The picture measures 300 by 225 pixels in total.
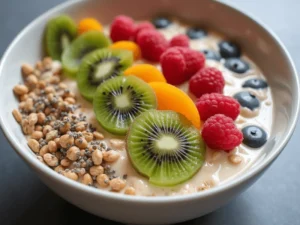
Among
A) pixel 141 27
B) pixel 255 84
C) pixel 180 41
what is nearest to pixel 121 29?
pixel 141 27

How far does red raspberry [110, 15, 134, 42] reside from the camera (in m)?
1.29

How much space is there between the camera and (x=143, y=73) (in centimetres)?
113

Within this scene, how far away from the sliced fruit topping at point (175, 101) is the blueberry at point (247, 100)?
0.14 metres

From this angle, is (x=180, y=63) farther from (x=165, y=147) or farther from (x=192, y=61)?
(x=165, y=147)

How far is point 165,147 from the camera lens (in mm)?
982

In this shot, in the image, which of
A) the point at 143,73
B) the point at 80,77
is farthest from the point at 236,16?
the point at 80,77

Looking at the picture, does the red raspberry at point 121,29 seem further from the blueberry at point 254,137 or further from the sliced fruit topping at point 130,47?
the blueberry at point 254,137

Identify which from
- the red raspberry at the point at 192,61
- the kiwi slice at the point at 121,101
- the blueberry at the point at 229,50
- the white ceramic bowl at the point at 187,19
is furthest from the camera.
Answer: the blueberry at the point at 229,50

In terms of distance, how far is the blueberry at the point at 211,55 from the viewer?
126cm

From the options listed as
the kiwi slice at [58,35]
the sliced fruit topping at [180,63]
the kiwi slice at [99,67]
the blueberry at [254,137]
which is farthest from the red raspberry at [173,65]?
the kiwi slice at [58,35]

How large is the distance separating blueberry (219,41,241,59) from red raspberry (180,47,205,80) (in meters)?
0.12

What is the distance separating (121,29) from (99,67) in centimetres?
15

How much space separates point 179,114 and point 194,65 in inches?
7.3

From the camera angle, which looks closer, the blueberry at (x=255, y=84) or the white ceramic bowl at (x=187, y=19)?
the white ceramic bowl at (x=187, y=19)
